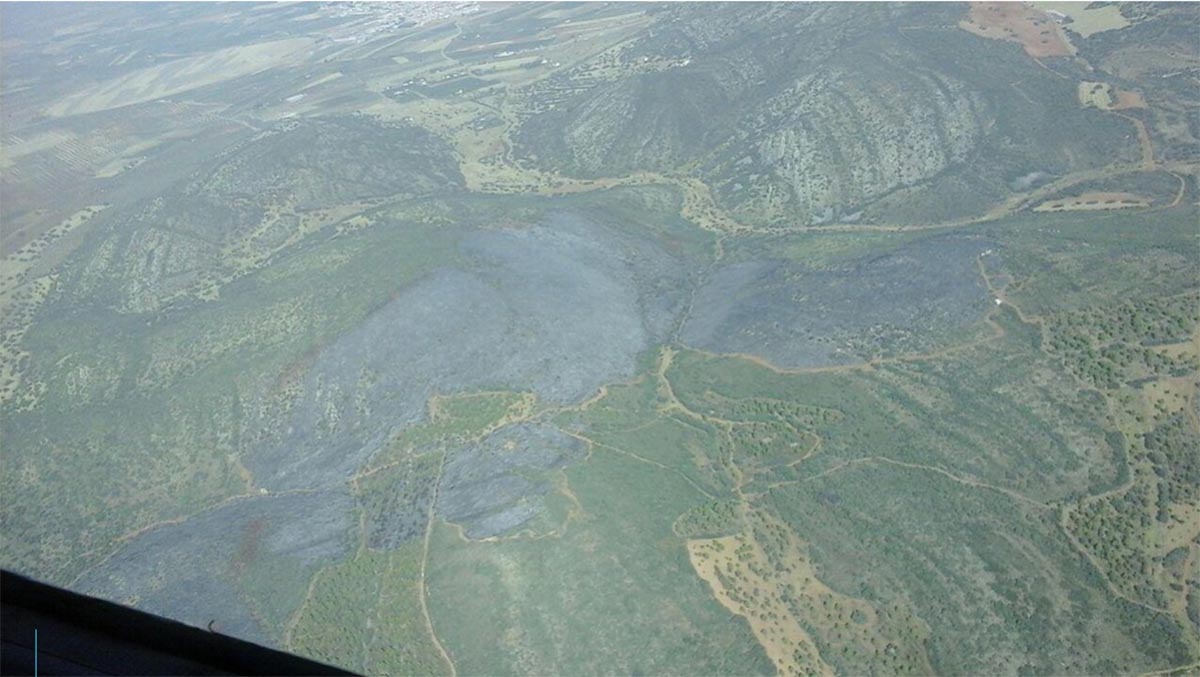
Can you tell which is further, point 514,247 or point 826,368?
point 514,247

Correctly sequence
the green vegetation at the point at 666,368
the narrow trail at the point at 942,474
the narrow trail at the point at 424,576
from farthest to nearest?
the narrow trail at the point at 942,474 < the green vegetation at the point at 666,368 < the narrow trail at the point at 424,576

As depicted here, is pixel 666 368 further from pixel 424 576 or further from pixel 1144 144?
pixel 1144 144

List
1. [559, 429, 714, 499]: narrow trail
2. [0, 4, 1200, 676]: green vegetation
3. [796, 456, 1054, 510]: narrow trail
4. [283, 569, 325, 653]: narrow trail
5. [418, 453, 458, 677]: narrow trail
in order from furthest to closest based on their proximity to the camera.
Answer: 1. [559, 429, 714, 499]: narrow trail
2. [796, 456, 1054, 510]: narrow trail
3. [283, 569, 325, 653]: narrow trail
4. [0, 4, 1200, 676]: green vegetation
5. [418, 453, 458, 677]: narrow trail

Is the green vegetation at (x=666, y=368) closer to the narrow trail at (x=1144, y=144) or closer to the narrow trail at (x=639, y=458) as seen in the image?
the narrow trail at (x=639, y=458)

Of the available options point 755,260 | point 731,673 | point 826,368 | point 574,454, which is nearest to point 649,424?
point 574,454

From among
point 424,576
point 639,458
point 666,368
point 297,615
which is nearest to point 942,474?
point 639,458

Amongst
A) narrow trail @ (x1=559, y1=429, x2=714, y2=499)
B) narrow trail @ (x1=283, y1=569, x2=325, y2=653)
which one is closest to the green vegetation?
narrow trail @ (x1=559, y1=429, x2=714, y2=499)

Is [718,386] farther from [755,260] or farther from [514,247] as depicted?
[514,247]

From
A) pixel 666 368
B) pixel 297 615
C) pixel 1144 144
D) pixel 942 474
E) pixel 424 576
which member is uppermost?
pixel 1144 144

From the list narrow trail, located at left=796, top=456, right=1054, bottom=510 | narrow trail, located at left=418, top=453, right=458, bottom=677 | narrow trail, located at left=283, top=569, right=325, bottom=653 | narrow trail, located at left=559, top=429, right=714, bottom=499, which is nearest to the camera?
narrow trail, located at left=418, top=453, right=458, bottom=677

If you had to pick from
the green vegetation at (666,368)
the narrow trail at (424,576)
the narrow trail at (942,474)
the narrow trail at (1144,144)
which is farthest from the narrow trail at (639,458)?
the narrow trail at (1144,144)

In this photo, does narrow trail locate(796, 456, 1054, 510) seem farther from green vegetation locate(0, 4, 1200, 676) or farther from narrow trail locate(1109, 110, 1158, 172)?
narrow trail locate(1109, 110, 1158, 172)
